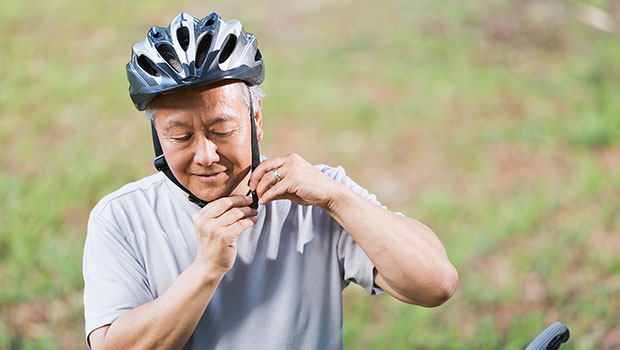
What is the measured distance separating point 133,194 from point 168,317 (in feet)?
1.56

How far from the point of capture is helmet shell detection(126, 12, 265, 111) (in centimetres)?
195

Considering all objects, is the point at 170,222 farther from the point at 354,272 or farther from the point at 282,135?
the point at 282,135

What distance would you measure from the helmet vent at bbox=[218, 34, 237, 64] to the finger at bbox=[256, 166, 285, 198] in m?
0.38

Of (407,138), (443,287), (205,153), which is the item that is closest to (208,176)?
(205,153)

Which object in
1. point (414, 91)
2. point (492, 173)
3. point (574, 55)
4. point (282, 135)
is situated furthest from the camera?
point (574, 55)

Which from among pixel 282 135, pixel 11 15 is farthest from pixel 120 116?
pixel 11 15

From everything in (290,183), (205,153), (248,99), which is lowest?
(290,183)

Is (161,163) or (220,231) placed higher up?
(161,163)

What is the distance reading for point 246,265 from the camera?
7.05ft

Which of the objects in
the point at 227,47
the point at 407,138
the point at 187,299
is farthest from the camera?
the point at 407,138

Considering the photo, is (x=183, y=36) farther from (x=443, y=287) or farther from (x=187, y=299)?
(x=443, y=287)

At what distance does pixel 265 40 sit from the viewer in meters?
8.39

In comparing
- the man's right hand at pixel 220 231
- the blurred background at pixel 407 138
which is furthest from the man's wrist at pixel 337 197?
the blurred background at pixel 407 138

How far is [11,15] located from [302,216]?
7.83 meters
